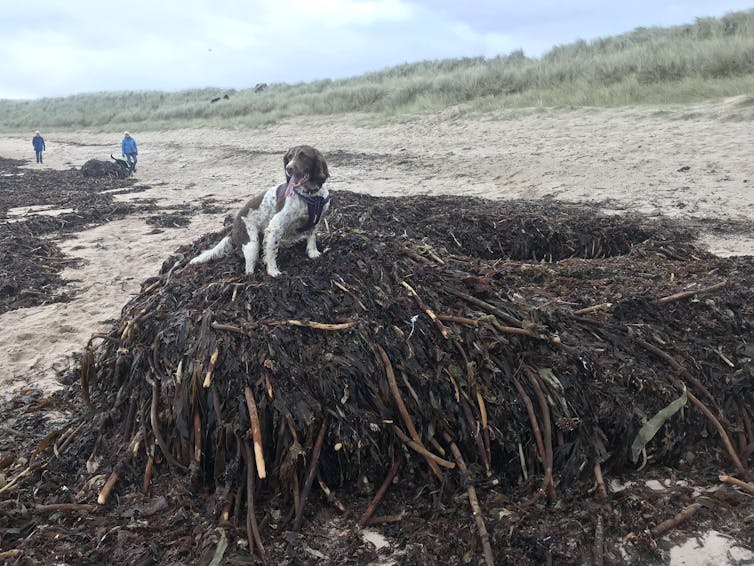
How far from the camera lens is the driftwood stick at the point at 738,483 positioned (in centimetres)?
284

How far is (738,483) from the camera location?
2.87 m

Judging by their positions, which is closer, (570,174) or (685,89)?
(570,174)

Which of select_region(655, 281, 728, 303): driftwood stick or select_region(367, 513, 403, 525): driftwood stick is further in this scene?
select_region(655, 281, 728, 303): driftwood stick

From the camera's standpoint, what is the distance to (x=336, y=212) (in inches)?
262

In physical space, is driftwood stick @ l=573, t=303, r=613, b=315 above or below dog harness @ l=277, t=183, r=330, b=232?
below

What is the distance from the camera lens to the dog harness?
153 inches

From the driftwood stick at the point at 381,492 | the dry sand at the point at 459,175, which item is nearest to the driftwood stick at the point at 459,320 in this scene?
the driftwood stick at the point at 381,492

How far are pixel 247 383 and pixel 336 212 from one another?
12.4 ft

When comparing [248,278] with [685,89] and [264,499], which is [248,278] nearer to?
[264,499]

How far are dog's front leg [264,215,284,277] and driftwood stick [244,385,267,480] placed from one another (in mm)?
1017

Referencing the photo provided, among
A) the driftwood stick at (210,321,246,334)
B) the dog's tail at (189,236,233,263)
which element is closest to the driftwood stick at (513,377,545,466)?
the driftwood stick at (210,321,246,334)

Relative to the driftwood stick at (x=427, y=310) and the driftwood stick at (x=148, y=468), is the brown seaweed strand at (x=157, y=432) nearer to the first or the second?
the driftwood stick at (x=148, y=468)

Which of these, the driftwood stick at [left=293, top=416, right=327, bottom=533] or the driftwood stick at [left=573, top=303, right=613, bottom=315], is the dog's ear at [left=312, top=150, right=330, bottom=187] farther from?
the driftwood stick at [left=573, top=303, right=613, bottom=315]

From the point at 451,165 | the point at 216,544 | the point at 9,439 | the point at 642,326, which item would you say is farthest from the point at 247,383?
the point at 451,165
